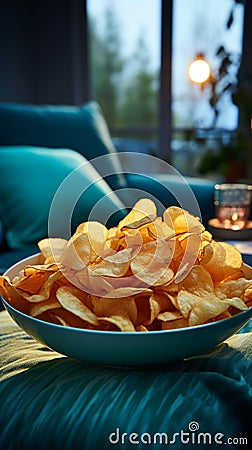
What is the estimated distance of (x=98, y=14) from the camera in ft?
12.4

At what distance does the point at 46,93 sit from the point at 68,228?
2.79 meters

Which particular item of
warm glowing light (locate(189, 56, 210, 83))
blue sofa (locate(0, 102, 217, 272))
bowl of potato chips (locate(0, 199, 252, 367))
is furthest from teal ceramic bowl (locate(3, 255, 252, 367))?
warm glowing light (locate(189, 56, 210, 83))

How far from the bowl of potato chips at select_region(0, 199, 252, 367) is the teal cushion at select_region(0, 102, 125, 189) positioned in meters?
1.08

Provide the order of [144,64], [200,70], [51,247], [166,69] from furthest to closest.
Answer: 1. [144,64]
2. [166,69]
3. [200,70]
4. [51,247]

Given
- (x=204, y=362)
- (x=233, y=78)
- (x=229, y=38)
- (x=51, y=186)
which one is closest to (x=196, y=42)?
(x=229, y=38)

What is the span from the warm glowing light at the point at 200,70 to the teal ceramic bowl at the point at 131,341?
2.60 m

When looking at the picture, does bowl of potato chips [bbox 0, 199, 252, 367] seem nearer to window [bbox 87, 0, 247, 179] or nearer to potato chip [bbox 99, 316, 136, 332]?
potato chip [bbox 99, 316, 136, 332]

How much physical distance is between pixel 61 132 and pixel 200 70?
1.49 m

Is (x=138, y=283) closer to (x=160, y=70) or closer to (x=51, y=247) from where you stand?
(x=51, y=247)


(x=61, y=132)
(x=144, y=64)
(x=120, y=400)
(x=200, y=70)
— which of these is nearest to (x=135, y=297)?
(x=120, y=400)

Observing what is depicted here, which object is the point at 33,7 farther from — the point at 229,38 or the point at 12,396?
the point at 12,396

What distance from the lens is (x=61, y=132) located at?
71.0 inches

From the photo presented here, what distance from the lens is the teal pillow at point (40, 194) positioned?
1434 mm

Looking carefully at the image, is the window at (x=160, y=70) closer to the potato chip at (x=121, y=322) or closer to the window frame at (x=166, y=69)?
the window frame at (x=166, y=69)
